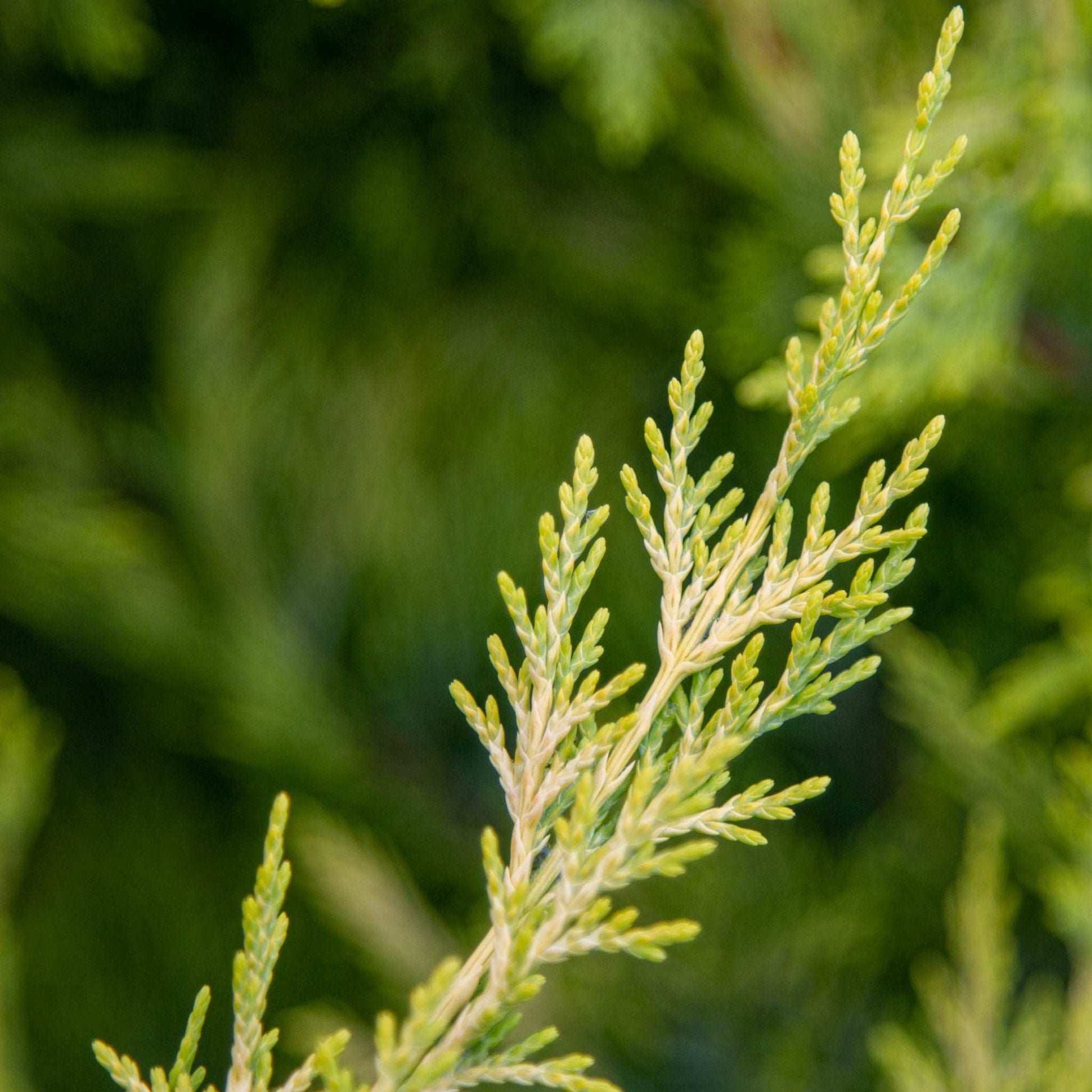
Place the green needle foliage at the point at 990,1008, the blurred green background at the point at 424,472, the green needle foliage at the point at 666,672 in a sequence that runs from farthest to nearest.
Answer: the blurred green background at the point at 424,472 < the green needle foliage at the point at 990,1008 < the green needle foliage at the point at 666,672

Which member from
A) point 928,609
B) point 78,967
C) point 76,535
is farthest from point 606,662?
point 78,967

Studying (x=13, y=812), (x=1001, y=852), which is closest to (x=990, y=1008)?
(x=1001, y=852)

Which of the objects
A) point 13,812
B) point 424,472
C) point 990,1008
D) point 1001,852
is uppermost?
point 424,472

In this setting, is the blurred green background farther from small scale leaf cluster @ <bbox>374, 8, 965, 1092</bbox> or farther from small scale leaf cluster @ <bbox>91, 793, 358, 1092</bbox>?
small scale leaf cluster @ <bbox>91, 793, 358, 1092</bbox>

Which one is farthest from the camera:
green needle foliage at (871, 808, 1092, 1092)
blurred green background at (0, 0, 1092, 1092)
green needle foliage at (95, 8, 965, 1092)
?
blurred green background at (0, 0, 1092, 1092)

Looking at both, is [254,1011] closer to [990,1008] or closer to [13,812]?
[13,812]

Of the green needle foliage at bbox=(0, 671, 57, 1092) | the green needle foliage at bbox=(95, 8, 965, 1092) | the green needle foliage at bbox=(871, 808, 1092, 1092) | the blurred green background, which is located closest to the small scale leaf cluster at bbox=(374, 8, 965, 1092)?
the green needle foliage at bbox=(95, 8, 965, 1092)

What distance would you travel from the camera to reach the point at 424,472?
1.72 m

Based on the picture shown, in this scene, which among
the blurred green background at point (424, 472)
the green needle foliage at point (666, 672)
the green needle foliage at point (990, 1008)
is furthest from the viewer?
the blurred green background at point (424, 472)

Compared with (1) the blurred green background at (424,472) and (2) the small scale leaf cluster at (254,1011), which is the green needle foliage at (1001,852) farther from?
(2) the small scale leaf cluster at (254,1011)

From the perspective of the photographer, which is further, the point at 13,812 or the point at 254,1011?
the point at 13,812

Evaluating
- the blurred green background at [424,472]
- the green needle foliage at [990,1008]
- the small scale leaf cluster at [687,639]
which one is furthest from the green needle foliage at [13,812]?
the green needle foliage at [990,1008]

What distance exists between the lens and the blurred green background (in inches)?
49.4

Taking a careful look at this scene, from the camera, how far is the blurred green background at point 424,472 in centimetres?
125
